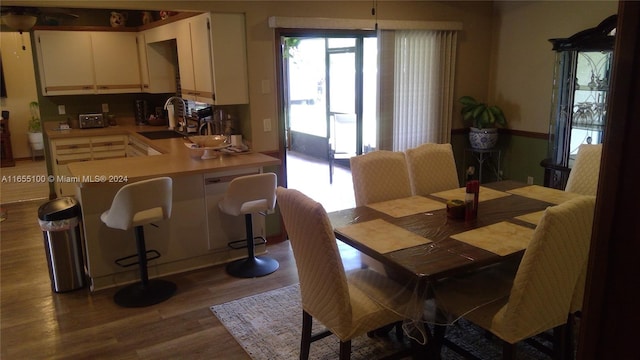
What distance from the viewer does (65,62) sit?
5.70m

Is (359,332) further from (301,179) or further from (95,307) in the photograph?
(301,179)

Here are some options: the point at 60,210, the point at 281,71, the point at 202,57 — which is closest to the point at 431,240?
the point at 281,71

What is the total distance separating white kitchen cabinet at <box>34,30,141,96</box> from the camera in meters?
5.62

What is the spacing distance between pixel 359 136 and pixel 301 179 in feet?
6.87

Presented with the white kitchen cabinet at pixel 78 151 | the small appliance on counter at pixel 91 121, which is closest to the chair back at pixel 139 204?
the white kitchen cabinet at pixel 78 151

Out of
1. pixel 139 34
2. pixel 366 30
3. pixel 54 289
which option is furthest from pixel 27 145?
pixel 366 30

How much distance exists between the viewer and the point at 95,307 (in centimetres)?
337

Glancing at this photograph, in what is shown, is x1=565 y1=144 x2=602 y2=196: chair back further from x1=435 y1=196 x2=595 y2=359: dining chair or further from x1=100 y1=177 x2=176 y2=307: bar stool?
x1=100 y1=177 x2=176 y2=307: bar stool

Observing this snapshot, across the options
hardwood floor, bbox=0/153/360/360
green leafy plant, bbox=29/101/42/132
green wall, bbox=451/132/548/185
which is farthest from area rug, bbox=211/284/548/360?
green leafy plant, bbox=29/101/42/132

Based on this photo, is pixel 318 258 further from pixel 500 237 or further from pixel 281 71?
pixel 281 71

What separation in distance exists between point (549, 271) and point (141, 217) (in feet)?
8.36

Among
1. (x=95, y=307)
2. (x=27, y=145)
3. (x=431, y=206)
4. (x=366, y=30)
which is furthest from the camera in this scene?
(x=27, y=145)

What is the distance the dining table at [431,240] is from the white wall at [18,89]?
8.18 metres

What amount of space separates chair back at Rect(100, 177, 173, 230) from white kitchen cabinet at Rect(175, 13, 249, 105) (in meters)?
1.15
